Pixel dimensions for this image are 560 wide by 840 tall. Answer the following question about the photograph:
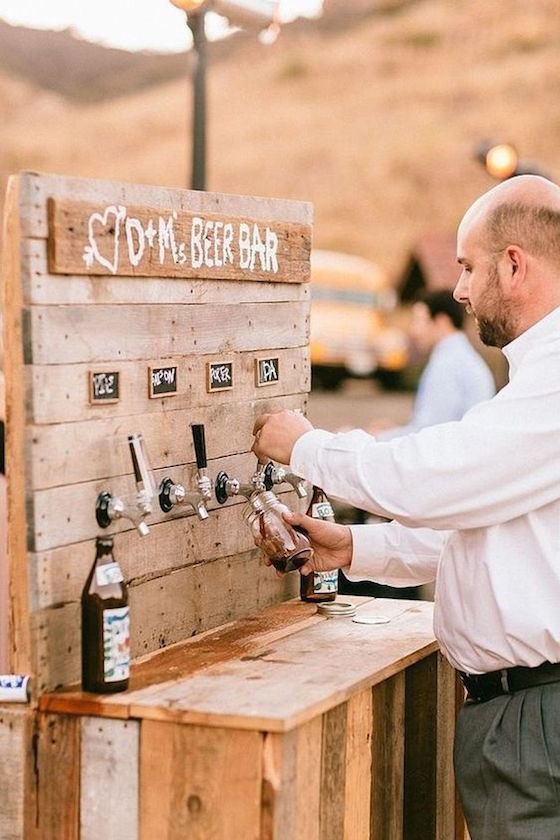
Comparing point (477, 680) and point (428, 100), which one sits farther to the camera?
point (428, 100)

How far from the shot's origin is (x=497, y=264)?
336 centimetres

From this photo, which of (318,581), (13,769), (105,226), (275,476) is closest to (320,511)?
(318,581)

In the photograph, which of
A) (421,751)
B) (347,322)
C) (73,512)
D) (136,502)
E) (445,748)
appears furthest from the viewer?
(347,322)

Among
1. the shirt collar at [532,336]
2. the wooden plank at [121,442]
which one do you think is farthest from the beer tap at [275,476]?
the shirt collar at [532,336]

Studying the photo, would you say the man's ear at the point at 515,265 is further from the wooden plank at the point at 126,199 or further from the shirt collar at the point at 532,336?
the wooden plank at the point at 126,199

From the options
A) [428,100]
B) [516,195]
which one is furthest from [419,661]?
[428,100]

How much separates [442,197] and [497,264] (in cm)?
4588

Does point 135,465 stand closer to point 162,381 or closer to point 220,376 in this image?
point 162,381

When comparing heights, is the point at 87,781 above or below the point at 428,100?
below

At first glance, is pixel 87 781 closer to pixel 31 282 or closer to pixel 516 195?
pixel 31 282

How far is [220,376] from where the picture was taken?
3.84 metres

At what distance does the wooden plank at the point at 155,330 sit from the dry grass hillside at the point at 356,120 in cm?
4119

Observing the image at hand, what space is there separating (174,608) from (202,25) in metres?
4.26

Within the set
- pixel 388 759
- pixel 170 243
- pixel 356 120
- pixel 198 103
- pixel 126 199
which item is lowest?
pixel 388 759
